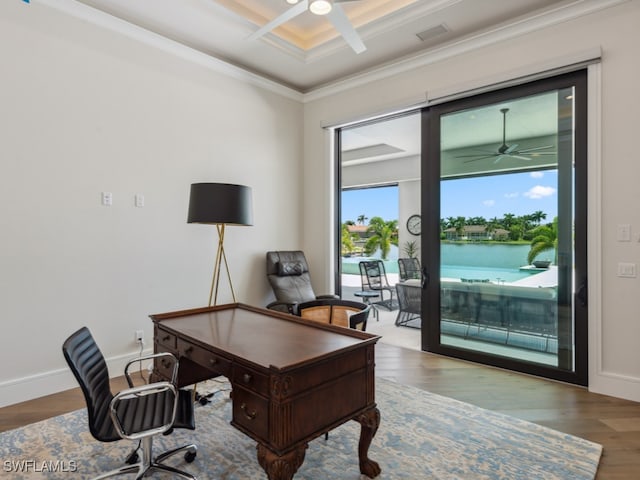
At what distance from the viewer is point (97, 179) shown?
3.16 m

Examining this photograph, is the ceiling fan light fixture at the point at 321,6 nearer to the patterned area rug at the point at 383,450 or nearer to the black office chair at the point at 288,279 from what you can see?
the black office chair at the point at 288,279

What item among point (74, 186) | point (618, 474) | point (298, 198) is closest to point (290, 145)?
point (298, 198)

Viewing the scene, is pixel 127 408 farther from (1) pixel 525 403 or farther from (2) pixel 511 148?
(2) pixel 511 148

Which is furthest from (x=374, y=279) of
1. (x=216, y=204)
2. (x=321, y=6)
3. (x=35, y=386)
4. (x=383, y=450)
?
(x=35, y=386)

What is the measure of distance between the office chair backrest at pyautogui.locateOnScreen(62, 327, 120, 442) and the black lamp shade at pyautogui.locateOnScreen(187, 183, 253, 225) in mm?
1205

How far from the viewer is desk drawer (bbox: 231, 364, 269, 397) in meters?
1.50

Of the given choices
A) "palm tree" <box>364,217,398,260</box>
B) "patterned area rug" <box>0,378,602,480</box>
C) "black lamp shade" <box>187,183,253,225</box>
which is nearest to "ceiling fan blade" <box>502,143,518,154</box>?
"patterned area rug" <box>0,378,602,480</box>

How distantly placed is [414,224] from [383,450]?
6.66 meters

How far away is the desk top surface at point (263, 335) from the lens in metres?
1.63

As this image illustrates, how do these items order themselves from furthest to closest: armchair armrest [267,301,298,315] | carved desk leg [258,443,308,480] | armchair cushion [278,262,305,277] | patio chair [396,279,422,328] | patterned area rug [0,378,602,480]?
patio chair [396,279,422,328] < armchair cushion [278,262,305,277] < armchair armrest [267,301,298,315] < patterned area rug [0,378,602,480] < carved desk leg [258,443,308,480]

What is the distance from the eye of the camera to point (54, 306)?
2.95m

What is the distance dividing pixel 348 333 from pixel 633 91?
2907 millimetres

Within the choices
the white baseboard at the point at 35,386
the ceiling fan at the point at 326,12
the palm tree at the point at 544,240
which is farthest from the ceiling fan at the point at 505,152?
the white baseboard at the point at 35,386

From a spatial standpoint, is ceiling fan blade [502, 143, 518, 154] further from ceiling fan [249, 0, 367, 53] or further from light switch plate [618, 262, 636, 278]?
ceiling fan [249, 0, 367, 53]
